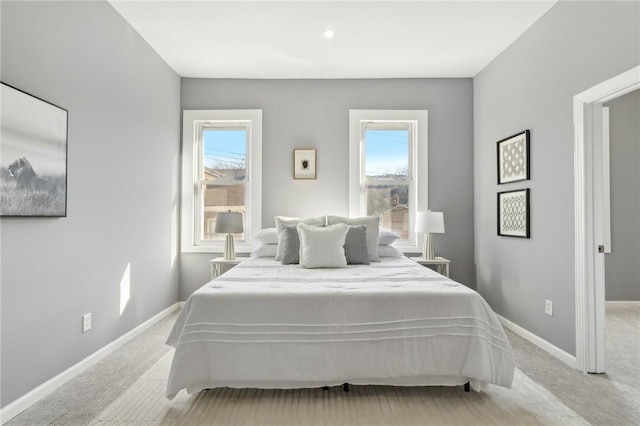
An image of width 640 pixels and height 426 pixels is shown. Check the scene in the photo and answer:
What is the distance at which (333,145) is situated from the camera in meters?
4.54

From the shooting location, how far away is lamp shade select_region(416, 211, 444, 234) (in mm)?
4066

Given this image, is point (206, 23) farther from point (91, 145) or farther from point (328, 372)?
point (328, 372)

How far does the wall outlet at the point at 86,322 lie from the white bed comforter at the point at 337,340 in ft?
2.97

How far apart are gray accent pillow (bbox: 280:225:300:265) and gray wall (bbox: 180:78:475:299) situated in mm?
914

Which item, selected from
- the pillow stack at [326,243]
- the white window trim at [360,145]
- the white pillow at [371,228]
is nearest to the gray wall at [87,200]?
the pillow stack at [326,243]

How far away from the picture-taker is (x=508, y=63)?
147 inches

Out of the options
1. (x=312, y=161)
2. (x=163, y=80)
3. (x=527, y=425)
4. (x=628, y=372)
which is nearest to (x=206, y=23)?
(x=163, y=80)

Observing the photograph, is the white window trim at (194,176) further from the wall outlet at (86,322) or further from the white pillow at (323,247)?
the wall outlet at (86,322)

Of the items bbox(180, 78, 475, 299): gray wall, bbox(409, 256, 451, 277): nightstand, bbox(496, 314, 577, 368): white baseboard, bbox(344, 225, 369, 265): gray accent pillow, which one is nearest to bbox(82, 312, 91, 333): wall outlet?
bbox(180, 78, 475, 299): gray wall

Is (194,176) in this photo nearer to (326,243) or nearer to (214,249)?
(214,249)

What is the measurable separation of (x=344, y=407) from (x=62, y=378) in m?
1.81

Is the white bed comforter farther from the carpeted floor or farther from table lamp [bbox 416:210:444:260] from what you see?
table lamp [bbox 416:210:444:260]

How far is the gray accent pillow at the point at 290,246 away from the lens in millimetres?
3492

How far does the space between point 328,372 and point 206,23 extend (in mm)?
2921
